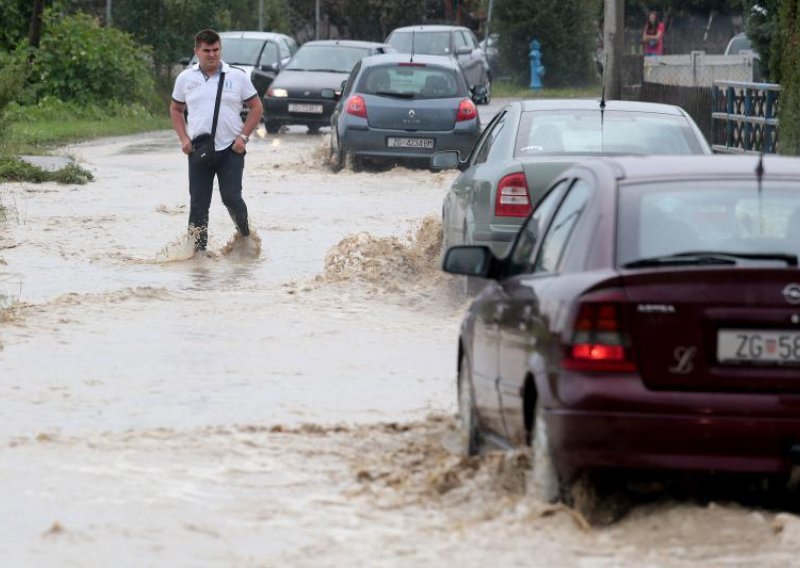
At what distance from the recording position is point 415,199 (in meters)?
22.4

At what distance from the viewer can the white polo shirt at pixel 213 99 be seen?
15.7 meters

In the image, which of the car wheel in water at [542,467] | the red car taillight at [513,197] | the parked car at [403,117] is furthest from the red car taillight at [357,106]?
the car wheel in water at [542,467]

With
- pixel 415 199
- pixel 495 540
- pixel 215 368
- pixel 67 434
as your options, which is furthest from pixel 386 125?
pixel 495 540

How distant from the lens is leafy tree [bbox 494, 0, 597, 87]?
56781mm

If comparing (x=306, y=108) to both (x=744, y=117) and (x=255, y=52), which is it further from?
(x=744, y=117)

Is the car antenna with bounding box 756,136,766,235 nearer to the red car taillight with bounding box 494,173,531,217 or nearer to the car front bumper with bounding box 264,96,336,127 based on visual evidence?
the red car taillight with bounding box 494,173,531,217

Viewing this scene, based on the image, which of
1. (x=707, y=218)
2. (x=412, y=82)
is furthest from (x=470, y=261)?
(x=412, y=82)

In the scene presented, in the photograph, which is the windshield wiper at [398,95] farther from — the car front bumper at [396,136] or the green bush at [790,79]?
the green bush at [790,79]

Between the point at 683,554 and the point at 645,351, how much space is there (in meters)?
0.65

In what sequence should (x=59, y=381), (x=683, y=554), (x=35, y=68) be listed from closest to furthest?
(x=683, y=554), (x=59, y=381), (x=35, y=68)

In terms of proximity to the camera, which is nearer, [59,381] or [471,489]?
[471,489]

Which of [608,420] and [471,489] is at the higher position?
[608,420]

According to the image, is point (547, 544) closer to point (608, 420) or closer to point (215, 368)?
point (608, 420)

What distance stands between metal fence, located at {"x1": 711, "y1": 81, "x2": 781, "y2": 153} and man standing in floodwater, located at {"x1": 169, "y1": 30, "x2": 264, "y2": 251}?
9.70 meters
